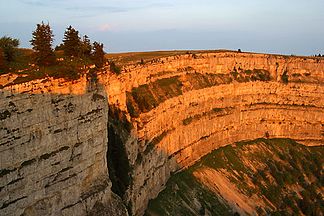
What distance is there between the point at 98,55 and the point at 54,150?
1383cm

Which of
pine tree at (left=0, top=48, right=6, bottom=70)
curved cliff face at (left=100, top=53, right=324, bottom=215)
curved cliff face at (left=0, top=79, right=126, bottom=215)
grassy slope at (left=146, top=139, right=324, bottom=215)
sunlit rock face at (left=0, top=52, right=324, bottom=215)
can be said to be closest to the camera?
curved cliff face at (left=0, top=79, right=126, bottom=215)

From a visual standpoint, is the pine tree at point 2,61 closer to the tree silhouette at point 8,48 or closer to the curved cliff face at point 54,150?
the tree silhouette at point 8,48

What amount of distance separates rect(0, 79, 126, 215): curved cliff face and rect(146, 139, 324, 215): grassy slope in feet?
62.0

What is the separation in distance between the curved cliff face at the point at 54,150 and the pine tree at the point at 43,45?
3.08 meters

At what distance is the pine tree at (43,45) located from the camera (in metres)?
33.6

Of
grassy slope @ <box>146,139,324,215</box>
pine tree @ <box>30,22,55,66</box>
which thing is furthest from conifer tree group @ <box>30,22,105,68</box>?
grassy slope @ <box>146,139,324,215</box>

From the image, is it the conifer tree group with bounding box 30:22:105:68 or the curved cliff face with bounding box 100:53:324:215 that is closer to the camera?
the conifer tree group with bounding box 30:22:105:68

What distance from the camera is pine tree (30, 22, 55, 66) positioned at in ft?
110

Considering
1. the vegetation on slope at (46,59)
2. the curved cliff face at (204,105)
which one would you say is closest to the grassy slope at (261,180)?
the curved cliff face at (204,105)

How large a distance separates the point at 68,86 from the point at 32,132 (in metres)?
5.15

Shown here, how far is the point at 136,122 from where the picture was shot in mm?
52469

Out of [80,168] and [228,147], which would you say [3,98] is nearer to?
[80,168]

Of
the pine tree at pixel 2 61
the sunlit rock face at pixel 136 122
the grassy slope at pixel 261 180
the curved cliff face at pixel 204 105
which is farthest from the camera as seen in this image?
the grassy slope at pixel 261 180

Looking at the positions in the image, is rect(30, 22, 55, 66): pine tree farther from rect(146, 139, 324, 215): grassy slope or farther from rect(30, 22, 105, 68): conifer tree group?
rect(146, 139, 324, 215): grassy slope
